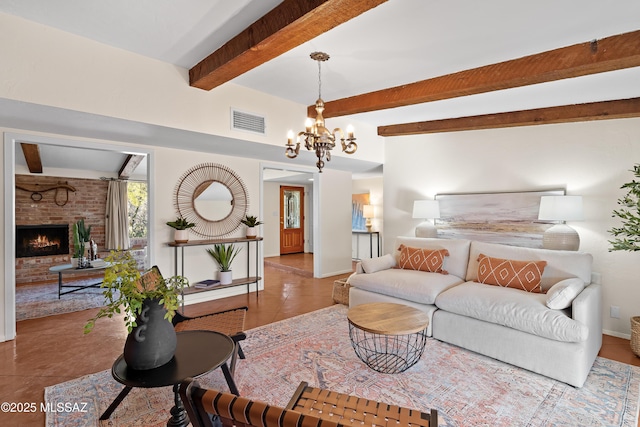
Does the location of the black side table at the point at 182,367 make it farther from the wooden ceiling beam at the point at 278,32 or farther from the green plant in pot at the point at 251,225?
the green plant in pot at the point at 251,225

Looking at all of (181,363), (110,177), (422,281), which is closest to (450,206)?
(422,281)

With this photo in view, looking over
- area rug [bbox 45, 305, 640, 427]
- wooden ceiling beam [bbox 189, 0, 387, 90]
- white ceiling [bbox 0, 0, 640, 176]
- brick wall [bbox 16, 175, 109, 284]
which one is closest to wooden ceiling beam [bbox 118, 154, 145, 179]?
brick wall [bbox 16, 175, 109, 284]

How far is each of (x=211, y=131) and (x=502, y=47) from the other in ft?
9.40

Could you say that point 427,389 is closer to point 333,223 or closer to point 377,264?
point 377,264

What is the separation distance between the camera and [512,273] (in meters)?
3.05

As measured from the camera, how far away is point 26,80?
2.45 meters

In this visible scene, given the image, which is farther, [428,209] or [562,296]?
[428,209]

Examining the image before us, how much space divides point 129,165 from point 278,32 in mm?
5518

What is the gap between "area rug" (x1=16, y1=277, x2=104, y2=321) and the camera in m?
4.09

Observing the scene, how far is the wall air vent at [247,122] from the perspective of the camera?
3.67 metres

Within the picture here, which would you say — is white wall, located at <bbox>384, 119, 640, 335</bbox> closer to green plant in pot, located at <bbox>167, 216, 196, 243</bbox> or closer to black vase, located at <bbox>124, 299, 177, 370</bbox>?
green plant in pot, located at <bbox>167, 216, 196, 243</bbox>

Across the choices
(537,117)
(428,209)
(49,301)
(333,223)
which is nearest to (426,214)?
(428,209)

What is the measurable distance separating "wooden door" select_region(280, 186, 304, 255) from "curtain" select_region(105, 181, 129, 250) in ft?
12.4

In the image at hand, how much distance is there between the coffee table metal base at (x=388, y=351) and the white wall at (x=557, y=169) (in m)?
2.23
